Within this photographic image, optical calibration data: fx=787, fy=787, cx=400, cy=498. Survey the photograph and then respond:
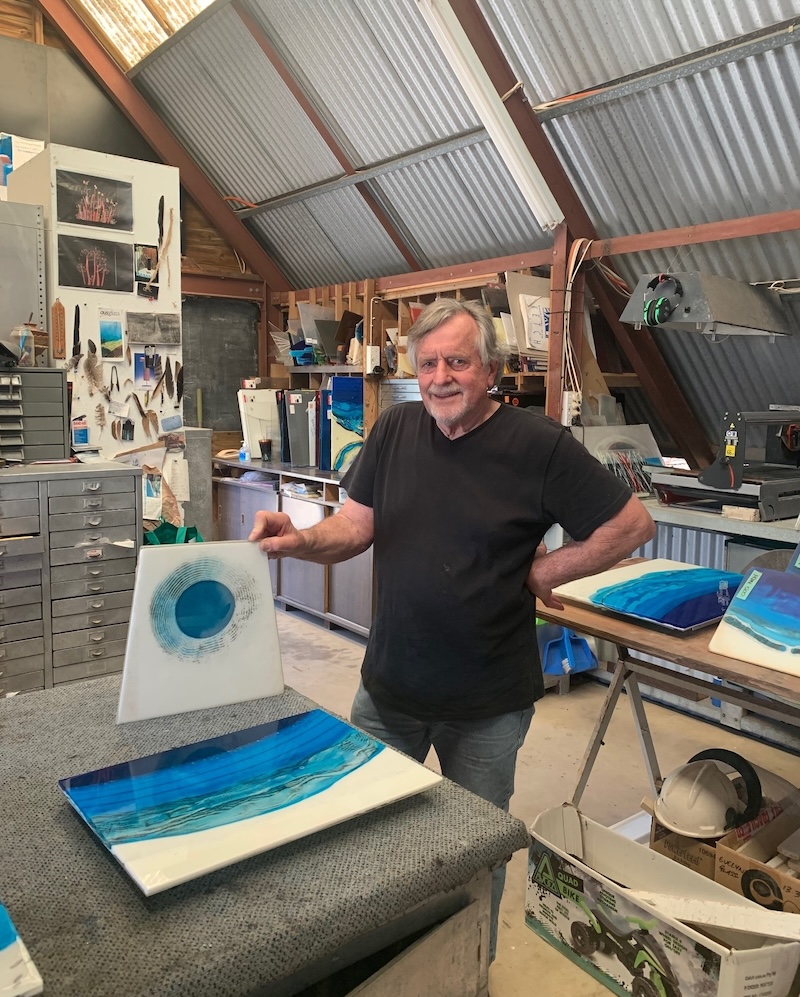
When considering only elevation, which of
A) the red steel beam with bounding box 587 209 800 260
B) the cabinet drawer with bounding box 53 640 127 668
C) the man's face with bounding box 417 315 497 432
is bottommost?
the cabinet drawer with bounding box 53 640 127 668

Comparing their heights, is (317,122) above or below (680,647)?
above

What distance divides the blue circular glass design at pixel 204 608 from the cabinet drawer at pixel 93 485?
177 cm

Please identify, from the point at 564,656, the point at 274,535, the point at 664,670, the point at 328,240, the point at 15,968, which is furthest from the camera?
the point at 328,240

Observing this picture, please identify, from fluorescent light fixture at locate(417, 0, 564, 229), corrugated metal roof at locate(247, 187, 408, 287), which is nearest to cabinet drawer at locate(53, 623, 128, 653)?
fluorescent light fixture at locate(417, 0, 564, 229)

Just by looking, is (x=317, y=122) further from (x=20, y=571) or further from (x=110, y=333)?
(x=20, y=571)

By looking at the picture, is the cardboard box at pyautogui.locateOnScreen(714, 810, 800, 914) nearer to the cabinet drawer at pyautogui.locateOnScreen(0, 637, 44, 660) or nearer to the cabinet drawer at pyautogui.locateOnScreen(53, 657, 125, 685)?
the cabinet drawer at pyautogui.locateOnScreen(53, 657, 125, 685)

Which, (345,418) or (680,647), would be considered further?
(345,418)

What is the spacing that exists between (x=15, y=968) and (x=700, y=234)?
3257 millimetres

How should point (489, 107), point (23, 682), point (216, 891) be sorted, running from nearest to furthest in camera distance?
point (216, 891) → point (23, 682) → point (489, 107)

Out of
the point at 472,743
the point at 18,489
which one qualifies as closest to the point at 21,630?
the point at 18,489

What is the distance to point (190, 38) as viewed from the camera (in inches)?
178

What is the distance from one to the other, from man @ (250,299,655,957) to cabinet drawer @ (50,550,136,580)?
65.8 inches

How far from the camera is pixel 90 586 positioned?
9.77 ft

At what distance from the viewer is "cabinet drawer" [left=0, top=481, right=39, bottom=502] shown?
8.93 ft
